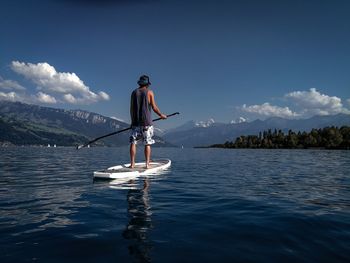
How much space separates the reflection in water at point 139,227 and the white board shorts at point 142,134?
20.6 ft

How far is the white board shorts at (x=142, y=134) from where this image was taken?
1631cm

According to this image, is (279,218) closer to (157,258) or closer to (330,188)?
(157,258)

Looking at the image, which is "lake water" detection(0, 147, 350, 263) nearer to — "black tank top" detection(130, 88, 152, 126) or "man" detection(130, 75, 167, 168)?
"man" detection(130, 75, 167, 168)

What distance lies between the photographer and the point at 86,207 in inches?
326

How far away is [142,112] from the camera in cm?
1617

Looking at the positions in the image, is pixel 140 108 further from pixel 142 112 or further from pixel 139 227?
pixel 139 227

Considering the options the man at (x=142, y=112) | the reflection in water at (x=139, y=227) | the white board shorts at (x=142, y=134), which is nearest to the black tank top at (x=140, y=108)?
the man at (x=142, y=112)

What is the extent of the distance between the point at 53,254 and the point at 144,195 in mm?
5537

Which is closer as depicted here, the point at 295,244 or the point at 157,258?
the point at 157,258

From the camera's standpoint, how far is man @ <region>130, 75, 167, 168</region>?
635 inches

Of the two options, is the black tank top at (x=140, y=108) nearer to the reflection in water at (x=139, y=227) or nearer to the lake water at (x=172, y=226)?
the lake water at (x=172, y=226)

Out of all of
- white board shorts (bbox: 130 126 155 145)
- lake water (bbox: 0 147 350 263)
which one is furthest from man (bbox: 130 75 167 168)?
lake water (bbox: 0 147 350 263)

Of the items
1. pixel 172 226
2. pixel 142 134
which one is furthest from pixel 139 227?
pixel 142 134

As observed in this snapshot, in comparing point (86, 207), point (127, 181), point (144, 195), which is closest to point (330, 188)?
point (144, 195)
